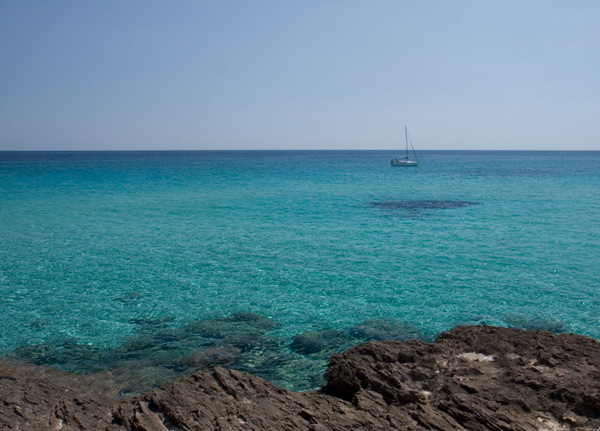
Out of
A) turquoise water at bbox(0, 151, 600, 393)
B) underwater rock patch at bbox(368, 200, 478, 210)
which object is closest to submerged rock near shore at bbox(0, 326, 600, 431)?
turquoise water at bbox(0, 151, 600, 393)

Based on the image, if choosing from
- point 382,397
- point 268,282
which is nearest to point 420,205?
point 268,282

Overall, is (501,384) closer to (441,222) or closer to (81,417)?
(81,417)

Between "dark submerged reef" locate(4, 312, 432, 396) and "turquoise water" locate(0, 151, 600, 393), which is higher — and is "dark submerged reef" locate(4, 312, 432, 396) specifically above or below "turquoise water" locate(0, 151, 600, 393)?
below

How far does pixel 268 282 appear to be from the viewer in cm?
1648

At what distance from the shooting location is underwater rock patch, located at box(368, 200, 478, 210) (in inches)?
1337

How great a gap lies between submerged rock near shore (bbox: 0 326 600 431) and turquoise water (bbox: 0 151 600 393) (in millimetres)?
1663

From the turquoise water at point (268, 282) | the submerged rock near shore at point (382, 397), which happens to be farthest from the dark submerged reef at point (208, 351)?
the submerged rock near shore at point (382, 397)

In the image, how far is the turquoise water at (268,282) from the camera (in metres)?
11.4

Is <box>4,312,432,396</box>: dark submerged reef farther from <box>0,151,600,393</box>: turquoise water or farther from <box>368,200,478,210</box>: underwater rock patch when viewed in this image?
<box>368,200,478,210</box>: underwater rock patch

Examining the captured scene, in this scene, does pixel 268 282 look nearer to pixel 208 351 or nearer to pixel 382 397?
pixel 208 351

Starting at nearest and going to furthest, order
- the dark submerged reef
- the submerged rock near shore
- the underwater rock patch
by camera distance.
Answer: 1. the submerged rock near shore
2. the dark submerged reef
3. the underwater rock patch

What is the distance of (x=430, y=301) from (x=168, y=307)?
7.94m

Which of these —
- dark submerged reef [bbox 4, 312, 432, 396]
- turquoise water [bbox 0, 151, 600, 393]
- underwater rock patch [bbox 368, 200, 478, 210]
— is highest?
underwater rock patch [bbox 368, 200, 478, 210]

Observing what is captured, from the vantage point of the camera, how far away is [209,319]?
13.1 meters
